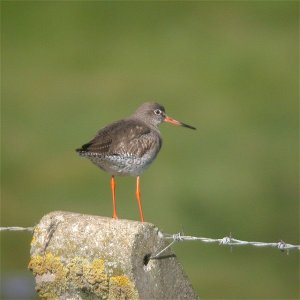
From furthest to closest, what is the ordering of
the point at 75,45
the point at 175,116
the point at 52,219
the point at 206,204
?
1. the point at 75,45
2. the point at 175,116
3. the point at 206,204
4. the point at 52,219

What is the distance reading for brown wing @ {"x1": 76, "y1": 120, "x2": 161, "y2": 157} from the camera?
26.9ft

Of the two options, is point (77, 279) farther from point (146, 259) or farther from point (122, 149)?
point (122, 149)

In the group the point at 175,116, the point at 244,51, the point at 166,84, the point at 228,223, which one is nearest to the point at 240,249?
the point at 228,223

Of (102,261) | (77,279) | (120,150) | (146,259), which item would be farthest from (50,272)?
(120,150)

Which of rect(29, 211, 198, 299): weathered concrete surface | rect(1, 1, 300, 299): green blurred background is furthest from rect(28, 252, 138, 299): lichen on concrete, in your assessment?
rect(1, 1, 300, 299): green blurred background

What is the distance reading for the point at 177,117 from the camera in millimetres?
18312

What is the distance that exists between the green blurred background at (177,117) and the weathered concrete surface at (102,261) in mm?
7659

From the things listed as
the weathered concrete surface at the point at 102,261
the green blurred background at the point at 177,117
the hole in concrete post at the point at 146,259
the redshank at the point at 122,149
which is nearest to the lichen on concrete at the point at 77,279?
the weathered concrete surface at the point at 102,261

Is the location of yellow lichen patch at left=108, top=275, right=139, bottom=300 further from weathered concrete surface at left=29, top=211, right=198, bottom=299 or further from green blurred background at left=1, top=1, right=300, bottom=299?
green blurred background at left=1, top=1, right=300, bottom=299

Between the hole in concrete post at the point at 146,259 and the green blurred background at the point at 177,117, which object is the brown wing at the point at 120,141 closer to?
the hole in concrete post at the point at 146,259

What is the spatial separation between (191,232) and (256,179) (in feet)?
8.64

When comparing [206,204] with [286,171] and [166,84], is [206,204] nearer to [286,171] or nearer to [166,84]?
[286,171]

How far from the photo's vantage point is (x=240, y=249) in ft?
48.0

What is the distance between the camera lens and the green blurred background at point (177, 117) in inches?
580
